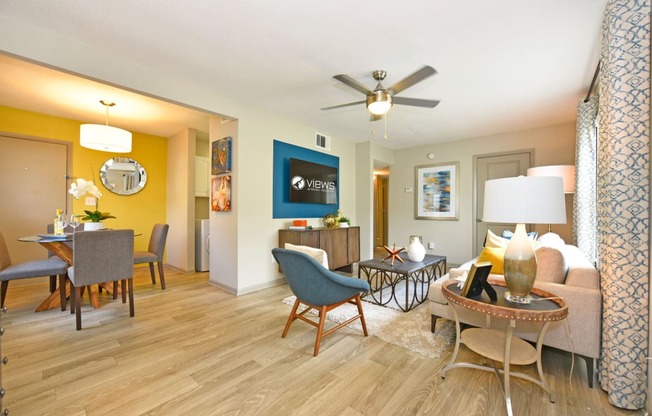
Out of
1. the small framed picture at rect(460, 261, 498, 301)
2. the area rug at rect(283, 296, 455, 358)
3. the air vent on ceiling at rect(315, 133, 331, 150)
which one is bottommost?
the area rug at rect(283, 296, 455, 358)

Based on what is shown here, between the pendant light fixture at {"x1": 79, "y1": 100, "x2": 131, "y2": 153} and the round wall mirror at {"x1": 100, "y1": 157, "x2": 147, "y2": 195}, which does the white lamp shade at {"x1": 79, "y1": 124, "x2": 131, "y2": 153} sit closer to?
the pendant light fixture at {"x1": 79, "y1": 100, "x2": 131, "y2": 153}

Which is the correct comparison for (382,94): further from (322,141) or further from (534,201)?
(322,141)

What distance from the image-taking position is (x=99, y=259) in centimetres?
257

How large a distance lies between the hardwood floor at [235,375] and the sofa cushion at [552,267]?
0.63 metres

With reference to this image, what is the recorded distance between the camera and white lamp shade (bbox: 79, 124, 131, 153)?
9.65 feet

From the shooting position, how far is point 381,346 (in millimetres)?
2174

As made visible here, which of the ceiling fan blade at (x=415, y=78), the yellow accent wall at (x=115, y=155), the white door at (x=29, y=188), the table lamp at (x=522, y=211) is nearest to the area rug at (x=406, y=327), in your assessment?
the table lamp at (x=522, y=211)

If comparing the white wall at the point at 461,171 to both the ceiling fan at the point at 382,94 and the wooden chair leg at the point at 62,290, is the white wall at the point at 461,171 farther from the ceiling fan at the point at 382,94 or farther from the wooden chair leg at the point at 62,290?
the wooden chair leg at the point at 62,290

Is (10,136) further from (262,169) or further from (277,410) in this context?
(277,410)

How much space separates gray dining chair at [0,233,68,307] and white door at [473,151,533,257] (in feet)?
20.0

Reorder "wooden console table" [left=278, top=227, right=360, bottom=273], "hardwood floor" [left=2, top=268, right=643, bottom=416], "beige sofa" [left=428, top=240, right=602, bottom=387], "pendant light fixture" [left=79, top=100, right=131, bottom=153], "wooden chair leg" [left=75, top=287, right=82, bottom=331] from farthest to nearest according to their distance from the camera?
1. "wooden console table" [left=278, top=227, right=360, bottom=273]
2. "pendant light fixture" [left=79, top=100, right=131, bottom=153]
3. "wooden chair leg" [left=75, top=287, right=82, bottom=331]
4. "beige sofa" [left=428, top=240, right=602, bottom=387]
5. "hardwood floor" [left=2, top=268, right=643, bottom=416]

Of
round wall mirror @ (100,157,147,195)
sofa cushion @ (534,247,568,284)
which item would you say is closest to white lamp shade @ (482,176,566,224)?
sofa cushion @ (534,247,568,284)

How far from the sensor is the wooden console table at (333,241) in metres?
3.90

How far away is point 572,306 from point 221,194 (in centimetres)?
375
